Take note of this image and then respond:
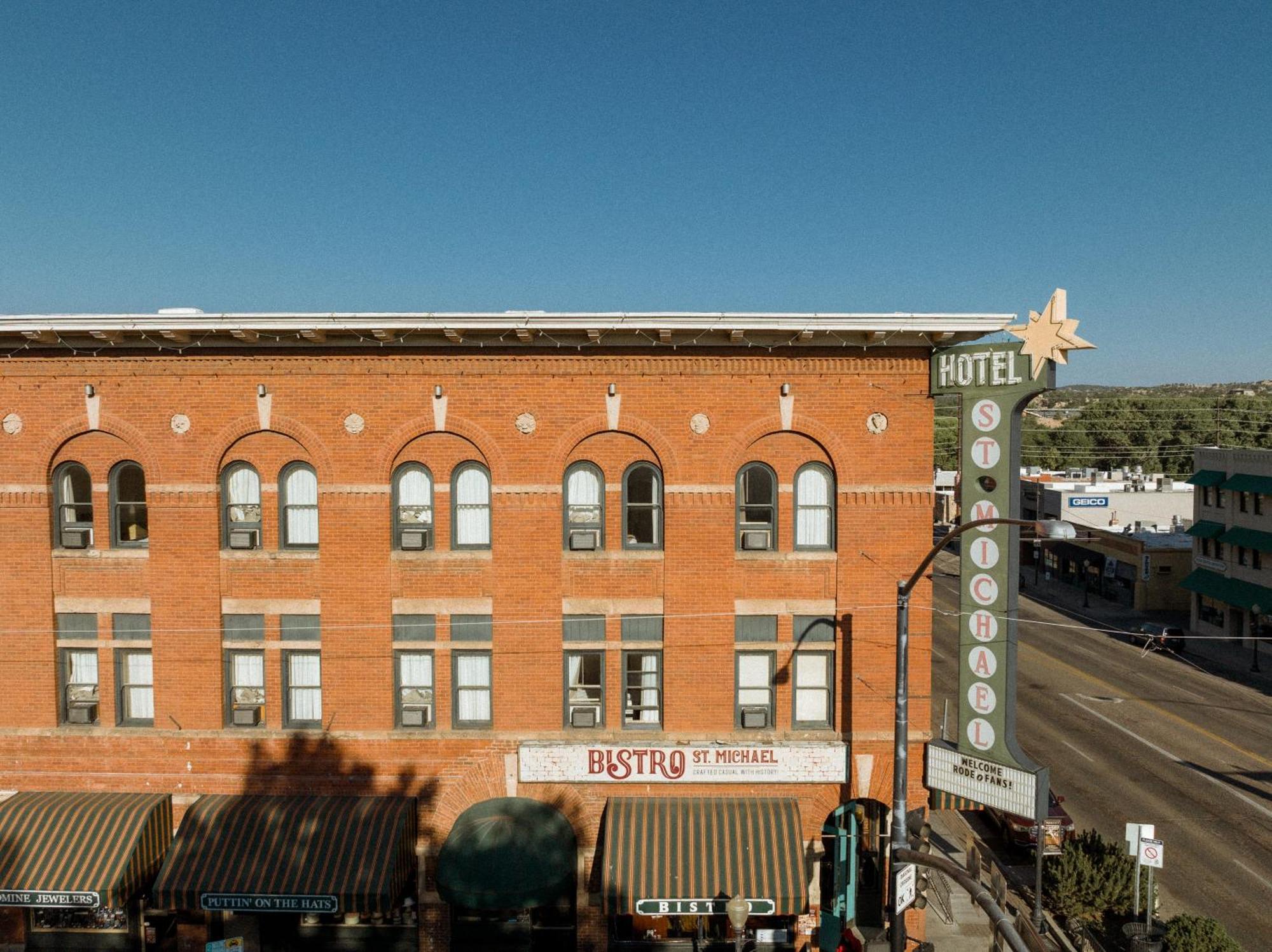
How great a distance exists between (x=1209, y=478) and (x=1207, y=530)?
2883mm

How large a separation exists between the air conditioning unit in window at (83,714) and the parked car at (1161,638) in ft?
146

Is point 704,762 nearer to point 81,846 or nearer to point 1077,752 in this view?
point 81,846

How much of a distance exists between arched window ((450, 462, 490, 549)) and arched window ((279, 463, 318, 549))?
109 inches

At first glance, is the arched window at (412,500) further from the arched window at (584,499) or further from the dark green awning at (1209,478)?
the dark green awning at (1209,478)

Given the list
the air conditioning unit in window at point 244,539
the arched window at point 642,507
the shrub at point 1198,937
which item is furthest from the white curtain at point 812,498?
the air conditioning unit in window at point 244,539

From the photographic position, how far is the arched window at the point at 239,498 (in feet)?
53.0

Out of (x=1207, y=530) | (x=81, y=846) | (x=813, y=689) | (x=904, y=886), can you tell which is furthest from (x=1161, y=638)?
→ (x=81, y=846)

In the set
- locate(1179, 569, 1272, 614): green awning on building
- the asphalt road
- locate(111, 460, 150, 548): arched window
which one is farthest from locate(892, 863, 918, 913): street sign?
locate(1179, 569, 1272, 614): green awning on building

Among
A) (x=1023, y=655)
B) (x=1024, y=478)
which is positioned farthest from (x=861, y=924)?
(x=1024, y=478)

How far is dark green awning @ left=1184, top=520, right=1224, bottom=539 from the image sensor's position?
4366 cm

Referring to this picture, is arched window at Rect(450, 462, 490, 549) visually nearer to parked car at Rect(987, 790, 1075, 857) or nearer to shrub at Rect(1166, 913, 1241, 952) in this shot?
parked car at Rect(987, 790, 1075, 857)

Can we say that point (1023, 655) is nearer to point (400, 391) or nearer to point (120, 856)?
point (400, 391)

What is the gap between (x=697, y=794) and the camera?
A: 15.7 m

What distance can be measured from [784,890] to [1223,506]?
138 ft
